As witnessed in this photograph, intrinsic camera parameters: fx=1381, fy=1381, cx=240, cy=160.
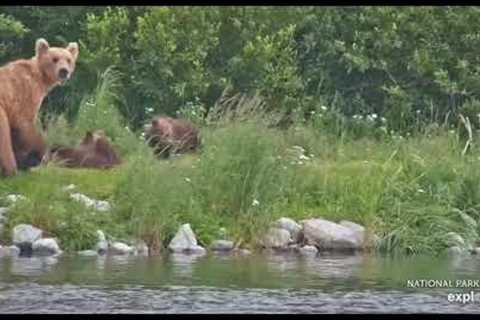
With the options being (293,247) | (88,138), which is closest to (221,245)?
(293,247)

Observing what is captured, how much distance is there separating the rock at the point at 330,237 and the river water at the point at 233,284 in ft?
1.64

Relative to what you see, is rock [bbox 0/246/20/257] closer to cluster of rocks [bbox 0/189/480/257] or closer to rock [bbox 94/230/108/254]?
cluster of rocks [bbox 0/189/480/257]

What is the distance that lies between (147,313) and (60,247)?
14.0 feet

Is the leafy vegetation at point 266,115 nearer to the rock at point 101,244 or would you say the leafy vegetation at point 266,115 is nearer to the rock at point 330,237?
the rock at point 101,244

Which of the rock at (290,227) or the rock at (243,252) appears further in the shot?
the rock at (290,227)

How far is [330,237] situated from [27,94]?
5.00 metres

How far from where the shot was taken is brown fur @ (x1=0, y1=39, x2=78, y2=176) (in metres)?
18.8

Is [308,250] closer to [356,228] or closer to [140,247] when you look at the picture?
[356,228]

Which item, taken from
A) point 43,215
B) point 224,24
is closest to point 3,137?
point 43,215

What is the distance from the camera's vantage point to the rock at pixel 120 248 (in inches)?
645

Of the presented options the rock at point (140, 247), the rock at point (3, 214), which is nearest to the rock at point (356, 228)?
the rock at point (140, 247)

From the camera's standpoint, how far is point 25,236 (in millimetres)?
16406

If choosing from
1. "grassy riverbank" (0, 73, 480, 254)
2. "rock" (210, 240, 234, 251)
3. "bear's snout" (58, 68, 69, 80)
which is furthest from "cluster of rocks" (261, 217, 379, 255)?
"bear's snout" (58, 68, 69, 80)

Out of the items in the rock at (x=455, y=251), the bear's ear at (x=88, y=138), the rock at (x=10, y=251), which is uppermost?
the bear's ear at (x=88, y=138)
